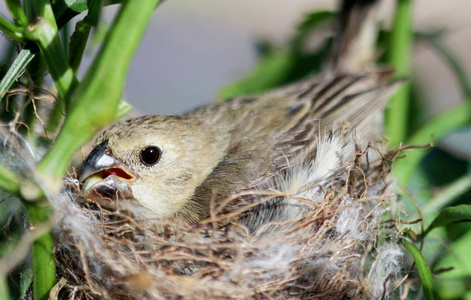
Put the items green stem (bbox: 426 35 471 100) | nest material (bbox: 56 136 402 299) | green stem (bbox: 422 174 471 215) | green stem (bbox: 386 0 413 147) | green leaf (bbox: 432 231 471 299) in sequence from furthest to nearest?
green stem (bbox: 426 35 471 100) < green stem (bbox: 386 0 413 147) < green stem (bbox: 422 174 471 215) < green leaf (bbox: 432 231 471 299) < nest material (bbox: 56 136 402 299)

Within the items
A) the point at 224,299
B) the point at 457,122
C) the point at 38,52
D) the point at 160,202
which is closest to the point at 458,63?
the point at 457,122

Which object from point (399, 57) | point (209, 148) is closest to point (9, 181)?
point (209, 148)

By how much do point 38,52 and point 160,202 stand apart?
3.09 feet

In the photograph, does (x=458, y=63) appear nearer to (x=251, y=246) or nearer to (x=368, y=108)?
(x=368, y=108)

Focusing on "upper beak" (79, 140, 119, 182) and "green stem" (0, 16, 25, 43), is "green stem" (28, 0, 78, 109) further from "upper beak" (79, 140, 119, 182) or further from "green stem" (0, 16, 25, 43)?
"upper beak" (79, 140, 119, 182)

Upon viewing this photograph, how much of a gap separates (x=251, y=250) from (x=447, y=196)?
0.87 m

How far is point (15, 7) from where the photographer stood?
3.88ft

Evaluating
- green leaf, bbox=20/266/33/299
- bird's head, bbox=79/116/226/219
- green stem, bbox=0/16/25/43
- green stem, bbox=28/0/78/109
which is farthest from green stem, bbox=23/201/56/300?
bird's head, bbox=79/116/226/219

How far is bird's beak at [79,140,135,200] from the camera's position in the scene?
6.18 feet

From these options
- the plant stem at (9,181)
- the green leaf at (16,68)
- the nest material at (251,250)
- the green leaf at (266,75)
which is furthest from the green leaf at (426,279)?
the green leaf at (266,75)

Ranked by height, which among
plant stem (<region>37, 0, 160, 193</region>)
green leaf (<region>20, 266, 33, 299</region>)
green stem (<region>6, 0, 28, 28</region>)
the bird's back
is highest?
the bird's back

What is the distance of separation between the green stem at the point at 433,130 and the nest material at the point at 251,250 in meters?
0.30

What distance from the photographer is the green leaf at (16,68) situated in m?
1.16

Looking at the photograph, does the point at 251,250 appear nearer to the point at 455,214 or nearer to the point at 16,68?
the point at 455,214
